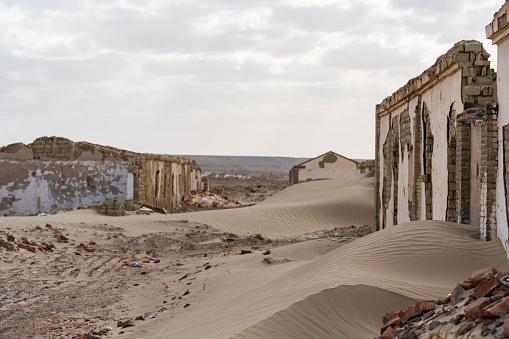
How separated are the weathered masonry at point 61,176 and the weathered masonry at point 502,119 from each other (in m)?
18.3

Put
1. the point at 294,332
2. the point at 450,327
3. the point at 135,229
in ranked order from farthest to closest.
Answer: the point at 135,229
the point at 294,332
the point at 450,327

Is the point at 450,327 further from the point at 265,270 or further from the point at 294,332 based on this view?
the point at 265,270

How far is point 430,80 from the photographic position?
12766 mm

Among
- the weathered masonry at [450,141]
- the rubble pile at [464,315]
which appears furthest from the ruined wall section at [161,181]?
the rubble pile at [464,315]

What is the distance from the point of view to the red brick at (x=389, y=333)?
541 centimetres

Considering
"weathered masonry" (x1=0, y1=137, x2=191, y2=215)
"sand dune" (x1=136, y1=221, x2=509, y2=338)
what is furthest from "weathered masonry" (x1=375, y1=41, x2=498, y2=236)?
"weathered masonry" (x1=0, y1=137, x2=191, y2=215)

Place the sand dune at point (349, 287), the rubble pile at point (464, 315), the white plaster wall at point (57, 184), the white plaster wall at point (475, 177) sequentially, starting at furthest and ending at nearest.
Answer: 1. the white plaster wall at point (57, 184)
2. the white plaster wall at point (475, 177)
3. the sand dune at point (349, 287)
4. the rubble pile at point (464, 315)

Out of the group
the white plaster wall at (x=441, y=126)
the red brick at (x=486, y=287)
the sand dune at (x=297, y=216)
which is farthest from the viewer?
the sand dune at (x=297, y=216)

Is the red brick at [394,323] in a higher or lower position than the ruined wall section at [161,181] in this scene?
lower

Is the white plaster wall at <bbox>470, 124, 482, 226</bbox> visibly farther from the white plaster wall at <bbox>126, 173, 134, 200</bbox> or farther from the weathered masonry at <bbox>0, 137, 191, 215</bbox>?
the white plaster wall at <bbox>126, 173, 134, 200</bbox>

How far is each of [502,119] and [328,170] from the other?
3936 centimetres

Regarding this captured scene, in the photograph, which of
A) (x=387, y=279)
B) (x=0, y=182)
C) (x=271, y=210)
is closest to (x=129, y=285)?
(x=387, y=279)

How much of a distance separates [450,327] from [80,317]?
6.03 m

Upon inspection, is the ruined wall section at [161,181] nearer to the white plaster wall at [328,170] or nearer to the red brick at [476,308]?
the white plaster wall at [328,170]
